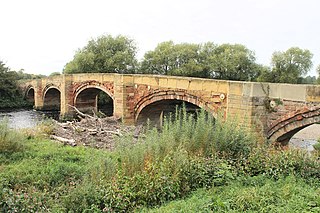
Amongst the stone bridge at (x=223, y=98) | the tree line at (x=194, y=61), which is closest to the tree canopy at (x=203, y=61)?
the tree line at (x=194, y=61)

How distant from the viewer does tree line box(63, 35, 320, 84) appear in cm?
3038

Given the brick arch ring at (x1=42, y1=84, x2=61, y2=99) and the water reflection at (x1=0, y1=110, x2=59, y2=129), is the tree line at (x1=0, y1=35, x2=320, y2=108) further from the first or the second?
the water reflection at (x1=0, y1=110, x2=59, y2=129)

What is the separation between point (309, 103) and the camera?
9.69 meters

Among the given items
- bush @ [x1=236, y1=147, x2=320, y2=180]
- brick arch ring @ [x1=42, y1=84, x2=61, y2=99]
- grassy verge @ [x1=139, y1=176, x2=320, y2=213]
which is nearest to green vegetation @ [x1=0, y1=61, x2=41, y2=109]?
brick arch ring @ [x1=42, y1=84, x2=61, y2=99]

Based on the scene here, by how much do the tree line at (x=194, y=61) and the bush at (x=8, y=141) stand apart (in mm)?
22451

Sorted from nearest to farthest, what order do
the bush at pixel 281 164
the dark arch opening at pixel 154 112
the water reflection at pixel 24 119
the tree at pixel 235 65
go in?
the bush at pixel 281 164 < the dark arch opening at pixel 154 112 < the water reflection at pixel 24 119 < the tree at pixel 235 65

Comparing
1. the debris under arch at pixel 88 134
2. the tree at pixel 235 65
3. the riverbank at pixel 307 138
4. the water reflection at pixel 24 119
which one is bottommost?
the riverbank at pixel 307 138

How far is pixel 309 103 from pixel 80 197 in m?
7.37

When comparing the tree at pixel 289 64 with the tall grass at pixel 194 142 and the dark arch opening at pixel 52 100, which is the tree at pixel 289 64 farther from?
the tall grass at pixel 194 142

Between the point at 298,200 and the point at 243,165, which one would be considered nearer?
the point at 298,200

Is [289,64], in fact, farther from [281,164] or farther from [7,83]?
[7,83]

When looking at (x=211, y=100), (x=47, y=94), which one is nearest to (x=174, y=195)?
(x=211, y=100)

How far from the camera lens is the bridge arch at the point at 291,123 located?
382 inches

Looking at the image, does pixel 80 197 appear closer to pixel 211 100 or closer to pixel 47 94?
pixel 211 100
